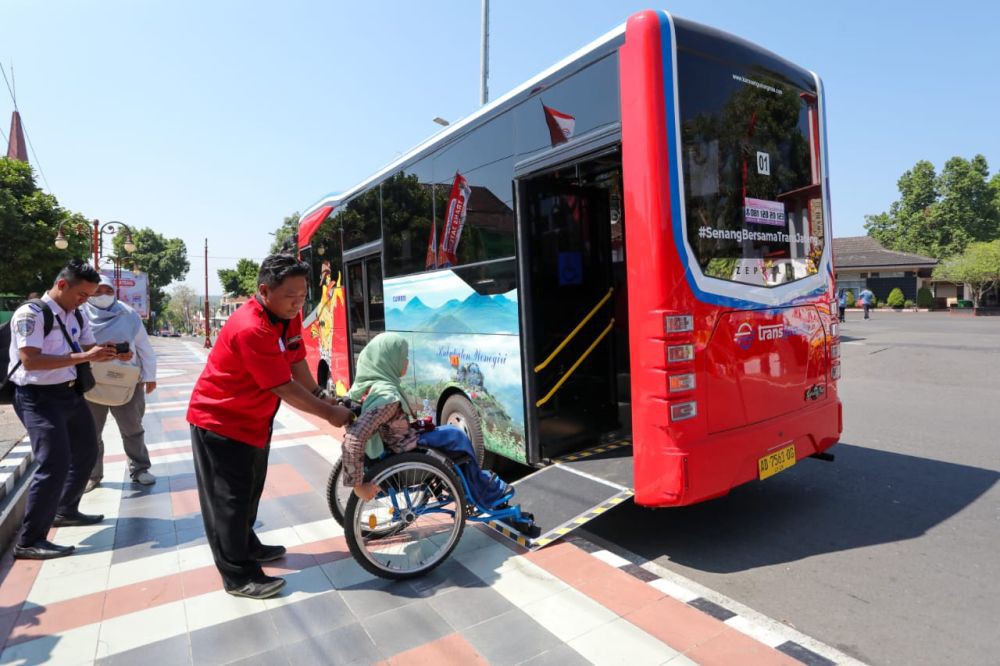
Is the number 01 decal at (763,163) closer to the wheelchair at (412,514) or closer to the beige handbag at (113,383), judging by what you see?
the wheelchair at (412,514)

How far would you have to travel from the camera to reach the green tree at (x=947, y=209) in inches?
2037

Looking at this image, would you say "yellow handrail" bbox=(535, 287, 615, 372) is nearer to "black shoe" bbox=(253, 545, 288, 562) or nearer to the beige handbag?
"black shoe" bbox=(253, 545, 288, 562)

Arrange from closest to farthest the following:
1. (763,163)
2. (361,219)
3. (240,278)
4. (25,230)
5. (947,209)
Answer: (763,163) < (361,219) < (25,230) < (947,209) < (240,278)

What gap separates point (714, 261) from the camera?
12.1ft

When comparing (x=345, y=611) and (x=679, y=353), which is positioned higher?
(x=679, y=353)

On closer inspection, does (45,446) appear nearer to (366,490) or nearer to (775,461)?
(366,490)

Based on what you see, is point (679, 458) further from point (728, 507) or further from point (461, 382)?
point (461, 382)

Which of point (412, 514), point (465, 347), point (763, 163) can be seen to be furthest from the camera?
point (465, 347)

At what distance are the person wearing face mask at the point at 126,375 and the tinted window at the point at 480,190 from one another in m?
3.00

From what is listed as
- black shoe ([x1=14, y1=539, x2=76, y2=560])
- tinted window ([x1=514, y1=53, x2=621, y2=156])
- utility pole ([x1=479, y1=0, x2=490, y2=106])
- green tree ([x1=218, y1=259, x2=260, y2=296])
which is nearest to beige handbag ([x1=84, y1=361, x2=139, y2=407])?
black shoe ([x1=14, y1=539, x2=76, y2=560])

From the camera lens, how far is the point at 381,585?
11.6 feet

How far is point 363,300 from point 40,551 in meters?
4.43

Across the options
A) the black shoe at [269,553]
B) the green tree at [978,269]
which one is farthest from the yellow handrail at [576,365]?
the green tree at [978,269]

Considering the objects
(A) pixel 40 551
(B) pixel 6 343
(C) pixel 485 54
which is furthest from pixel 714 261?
(C) pixel 485 54
